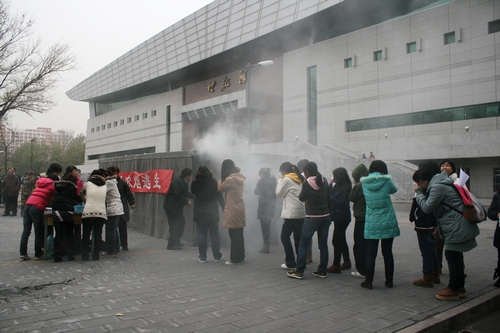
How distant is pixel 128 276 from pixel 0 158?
49.7 m

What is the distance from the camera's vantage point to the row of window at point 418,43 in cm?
1932

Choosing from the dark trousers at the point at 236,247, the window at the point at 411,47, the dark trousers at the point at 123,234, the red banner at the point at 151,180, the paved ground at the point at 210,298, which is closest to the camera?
the paved ground at the point at 210,298

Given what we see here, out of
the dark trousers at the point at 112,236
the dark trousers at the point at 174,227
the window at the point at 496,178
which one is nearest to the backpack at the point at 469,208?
the dark trousers at the point at 174,227

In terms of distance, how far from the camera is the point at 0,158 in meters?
44.8

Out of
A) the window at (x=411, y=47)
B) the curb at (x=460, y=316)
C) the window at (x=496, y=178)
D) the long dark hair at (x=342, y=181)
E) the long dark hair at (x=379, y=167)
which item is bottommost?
the curb at (x=460, y=316)

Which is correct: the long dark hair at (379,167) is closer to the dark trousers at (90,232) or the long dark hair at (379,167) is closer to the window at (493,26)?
the dark trousers at (90,232)

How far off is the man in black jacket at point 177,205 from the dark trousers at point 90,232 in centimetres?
136

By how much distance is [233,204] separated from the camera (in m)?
5.77

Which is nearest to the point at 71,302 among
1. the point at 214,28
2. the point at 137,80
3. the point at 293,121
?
the point at 293,121

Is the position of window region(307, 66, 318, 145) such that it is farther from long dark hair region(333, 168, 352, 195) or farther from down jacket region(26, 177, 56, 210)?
down jacket region(26, 177, 56, 210)

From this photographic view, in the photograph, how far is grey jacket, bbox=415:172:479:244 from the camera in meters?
3.80

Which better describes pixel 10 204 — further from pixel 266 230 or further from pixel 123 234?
pixel 266 230

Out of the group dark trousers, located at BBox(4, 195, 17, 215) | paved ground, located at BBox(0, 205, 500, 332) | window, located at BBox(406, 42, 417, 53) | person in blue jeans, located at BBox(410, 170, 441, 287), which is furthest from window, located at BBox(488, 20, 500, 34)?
dark trousers, located at BBox(4, 195, 17, 215)

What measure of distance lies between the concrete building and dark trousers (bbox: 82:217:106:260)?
7507 millimetres
